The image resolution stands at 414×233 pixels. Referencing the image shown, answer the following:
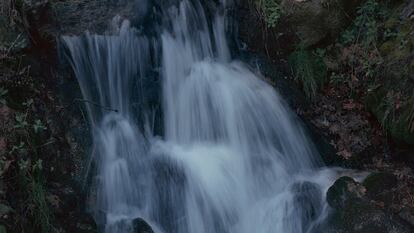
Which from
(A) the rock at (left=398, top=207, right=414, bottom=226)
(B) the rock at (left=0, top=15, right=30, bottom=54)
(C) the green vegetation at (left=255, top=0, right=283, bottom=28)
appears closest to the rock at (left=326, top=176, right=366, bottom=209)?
(A) the rock at (left=398, top=207, right=414, bottom=226)

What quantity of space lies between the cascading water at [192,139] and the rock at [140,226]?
0.07m

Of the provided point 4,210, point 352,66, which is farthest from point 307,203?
point 4,210

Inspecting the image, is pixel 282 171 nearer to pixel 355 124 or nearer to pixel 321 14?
pixel 355 124

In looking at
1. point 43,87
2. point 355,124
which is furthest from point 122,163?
point 355,124

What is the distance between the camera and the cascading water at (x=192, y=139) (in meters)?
4.91

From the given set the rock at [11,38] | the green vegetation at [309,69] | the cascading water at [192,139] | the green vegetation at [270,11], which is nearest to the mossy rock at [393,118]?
the green vegetation at [309,69]

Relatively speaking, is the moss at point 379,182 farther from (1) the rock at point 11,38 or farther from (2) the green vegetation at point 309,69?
(1) the rock at point 11,38

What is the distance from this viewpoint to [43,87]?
16.8 feet

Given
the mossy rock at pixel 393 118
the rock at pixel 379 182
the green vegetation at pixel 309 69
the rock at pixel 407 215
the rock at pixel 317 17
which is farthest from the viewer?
the rock at pixel 317 17

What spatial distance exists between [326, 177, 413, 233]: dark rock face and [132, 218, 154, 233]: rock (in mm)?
1678

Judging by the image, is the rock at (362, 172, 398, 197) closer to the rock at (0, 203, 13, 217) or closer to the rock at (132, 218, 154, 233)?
the rock at (132, 218, 154, 233)

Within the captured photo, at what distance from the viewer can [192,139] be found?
5.67 meters

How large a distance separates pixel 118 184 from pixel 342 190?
223 centimetres

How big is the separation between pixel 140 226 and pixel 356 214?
2.01 meters
